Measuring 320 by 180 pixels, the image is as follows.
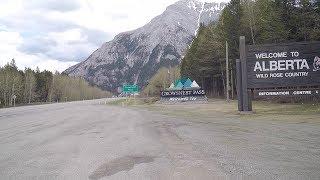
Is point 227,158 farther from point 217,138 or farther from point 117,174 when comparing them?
point 217,138

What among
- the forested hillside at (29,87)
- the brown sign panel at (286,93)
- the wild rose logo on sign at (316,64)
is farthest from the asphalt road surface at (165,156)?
the forested hillside at (29,87)

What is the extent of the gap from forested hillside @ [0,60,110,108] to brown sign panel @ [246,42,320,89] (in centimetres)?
8459

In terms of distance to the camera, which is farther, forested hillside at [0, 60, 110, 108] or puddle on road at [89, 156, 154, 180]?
forested hillside at [0, 60, 110, 108]

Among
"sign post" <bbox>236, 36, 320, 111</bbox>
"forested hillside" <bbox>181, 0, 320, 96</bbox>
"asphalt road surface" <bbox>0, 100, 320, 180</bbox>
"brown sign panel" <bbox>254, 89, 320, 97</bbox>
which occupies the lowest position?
"asphalt road surface" <bbox>0, 100, 320, 180</bbox>

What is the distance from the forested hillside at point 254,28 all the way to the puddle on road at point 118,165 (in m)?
35.4

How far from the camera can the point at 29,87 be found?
449ft

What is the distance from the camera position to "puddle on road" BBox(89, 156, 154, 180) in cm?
927

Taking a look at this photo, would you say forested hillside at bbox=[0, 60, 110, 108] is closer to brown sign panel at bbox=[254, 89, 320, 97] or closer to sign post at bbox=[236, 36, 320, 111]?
sign post at bbox=[236, 36, 320, 111]

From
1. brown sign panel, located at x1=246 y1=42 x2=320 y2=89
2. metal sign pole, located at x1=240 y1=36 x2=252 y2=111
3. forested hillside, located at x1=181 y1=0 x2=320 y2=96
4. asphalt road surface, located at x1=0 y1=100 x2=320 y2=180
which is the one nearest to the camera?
asphalt road surface, located at x1=0 y1=100 x2=320 y2=180

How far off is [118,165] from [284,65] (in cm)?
2301

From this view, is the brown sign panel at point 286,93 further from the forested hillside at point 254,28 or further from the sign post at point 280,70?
the forested hillside at point 254,28

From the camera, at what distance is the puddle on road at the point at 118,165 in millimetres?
9273

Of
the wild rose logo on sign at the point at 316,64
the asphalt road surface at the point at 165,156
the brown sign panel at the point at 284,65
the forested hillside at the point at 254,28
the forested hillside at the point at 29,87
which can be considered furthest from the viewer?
the forested hillside at the point at 29,87

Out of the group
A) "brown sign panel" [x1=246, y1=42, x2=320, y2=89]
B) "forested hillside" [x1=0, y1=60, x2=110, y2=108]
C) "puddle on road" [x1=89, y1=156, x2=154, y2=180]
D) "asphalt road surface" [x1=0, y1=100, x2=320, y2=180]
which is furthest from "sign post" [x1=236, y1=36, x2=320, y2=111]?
"forested hillside" [x1=0, y1=60, x2=110, y2=108]
